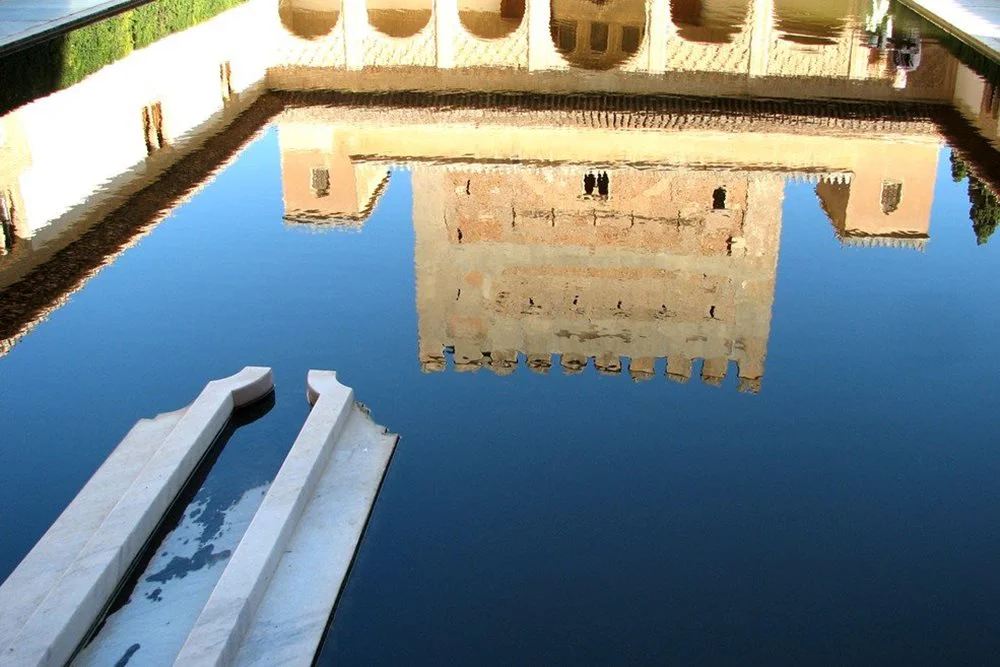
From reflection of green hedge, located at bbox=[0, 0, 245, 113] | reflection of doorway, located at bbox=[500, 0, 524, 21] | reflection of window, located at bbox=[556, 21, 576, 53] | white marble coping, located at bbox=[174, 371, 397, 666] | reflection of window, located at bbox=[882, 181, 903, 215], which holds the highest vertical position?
reflection of green hedge, located at bbox=[0, 0, 245, 113]

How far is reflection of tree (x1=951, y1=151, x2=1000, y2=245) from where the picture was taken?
6895 millimetres

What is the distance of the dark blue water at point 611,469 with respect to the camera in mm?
3133

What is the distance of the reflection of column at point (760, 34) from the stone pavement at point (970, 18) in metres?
1.72

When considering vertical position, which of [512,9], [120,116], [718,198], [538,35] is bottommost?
[718,198]

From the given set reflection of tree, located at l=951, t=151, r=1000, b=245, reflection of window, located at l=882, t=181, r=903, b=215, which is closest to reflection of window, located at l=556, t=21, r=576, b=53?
reflection of window, located at l=882, t=181, r=903, b=215

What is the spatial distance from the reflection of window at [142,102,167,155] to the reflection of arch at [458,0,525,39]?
6780 mm

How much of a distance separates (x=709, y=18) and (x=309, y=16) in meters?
4.97

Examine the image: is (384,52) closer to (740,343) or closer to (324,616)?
(740,343)

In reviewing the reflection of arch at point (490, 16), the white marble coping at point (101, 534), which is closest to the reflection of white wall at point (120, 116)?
the white marble coping at point (101, 534)

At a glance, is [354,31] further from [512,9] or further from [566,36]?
[512,9]

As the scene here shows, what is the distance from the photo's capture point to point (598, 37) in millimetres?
14750

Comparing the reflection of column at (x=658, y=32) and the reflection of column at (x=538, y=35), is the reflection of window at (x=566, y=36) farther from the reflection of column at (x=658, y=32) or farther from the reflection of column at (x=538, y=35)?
the reflection of column at (x=538, y=35)

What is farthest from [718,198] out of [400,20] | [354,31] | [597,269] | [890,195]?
[400,20]

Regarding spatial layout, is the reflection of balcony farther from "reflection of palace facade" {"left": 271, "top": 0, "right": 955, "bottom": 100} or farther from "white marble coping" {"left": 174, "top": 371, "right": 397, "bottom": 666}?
"white marble coping" {"left": 174, "top": 371, "right": 397, "bottom": 666}
